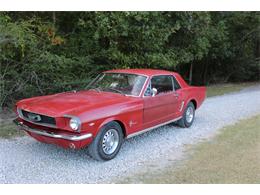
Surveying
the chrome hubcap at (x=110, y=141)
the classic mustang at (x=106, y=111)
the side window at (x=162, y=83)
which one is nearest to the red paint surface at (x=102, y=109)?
the classic mustang at (x=106, y=111)

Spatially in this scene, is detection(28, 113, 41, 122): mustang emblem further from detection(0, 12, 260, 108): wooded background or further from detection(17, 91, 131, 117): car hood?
detection(0, 12, 260, 108): wooded background

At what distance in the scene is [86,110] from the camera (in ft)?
15.2

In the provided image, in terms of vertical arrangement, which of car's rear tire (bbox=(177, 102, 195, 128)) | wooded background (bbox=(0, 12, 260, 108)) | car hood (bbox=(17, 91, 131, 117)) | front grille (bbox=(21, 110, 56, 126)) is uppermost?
wooded background (bbox=(0, 12, 260, 108))

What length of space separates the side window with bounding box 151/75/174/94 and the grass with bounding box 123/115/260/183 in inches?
54.6

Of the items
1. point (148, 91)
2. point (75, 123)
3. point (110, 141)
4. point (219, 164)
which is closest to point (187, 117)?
point (148, 91)

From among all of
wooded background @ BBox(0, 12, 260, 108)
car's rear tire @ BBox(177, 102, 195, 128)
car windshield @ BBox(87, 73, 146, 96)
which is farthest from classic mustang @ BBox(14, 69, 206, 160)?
wooded background @ BBox(0, 12, 260, 108)

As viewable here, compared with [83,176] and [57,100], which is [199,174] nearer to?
[83,176]

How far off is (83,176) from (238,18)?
16597mm

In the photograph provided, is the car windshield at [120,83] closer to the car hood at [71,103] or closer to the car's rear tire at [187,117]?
the car hood at [71,103]

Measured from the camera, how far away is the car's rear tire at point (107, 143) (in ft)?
15.8

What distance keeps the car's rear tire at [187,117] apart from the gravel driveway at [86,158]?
156 millimetres

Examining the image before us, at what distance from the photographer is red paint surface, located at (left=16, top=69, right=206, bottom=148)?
4.59 metres

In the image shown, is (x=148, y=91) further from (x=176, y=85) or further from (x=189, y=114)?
(x=189, y=114)

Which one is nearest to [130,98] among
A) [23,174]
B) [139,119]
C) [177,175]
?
[139,119]
